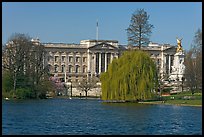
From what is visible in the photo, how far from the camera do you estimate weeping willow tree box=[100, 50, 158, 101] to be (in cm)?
4328

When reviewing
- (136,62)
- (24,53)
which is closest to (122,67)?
(136,62)

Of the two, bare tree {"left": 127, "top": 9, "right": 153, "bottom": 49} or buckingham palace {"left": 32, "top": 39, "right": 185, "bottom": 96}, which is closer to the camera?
bare tree {"left": 127, "top": 9, "right": 153, "bottom": 49}

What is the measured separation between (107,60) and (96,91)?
3209cm

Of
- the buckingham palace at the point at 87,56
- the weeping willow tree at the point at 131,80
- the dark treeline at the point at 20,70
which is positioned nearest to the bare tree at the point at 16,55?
the dark treeline at the point at 20,70

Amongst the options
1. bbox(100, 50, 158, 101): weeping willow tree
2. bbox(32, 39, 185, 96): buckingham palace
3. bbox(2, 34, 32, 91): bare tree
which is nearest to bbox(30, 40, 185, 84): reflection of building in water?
bbox(32, 39, 185, 96): buckingham palace

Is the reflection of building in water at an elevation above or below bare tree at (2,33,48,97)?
above

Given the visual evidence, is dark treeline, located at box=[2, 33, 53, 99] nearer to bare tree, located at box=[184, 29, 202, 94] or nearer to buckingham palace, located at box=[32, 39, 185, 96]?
bare tree, located at box=[184, 29, 202, 94]

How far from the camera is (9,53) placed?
51594 millimetres

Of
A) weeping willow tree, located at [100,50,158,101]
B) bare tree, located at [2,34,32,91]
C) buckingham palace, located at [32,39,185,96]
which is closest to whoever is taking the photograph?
weeping willow tree, located at [100,50,158,101]

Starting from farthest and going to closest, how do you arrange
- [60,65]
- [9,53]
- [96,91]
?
[60,65], [96,91], [9,53]

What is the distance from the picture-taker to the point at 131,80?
143 feet

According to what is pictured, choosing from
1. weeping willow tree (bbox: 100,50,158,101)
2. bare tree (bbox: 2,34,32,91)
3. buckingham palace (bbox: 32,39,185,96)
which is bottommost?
weeping willow tree (bbox: 100,50,158,101)

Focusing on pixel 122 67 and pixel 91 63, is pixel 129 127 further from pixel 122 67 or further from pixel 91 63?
pixel 91 63

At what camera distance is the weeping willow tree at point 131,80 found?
43.3 m
